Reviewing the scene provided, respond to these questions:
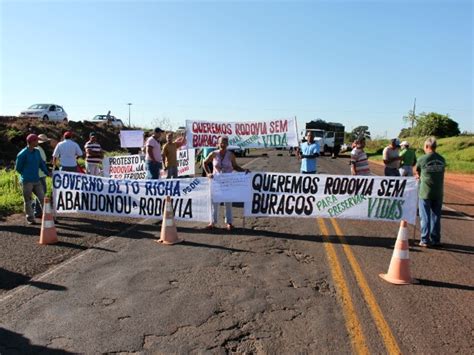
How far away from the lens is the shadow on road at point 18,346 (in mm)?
4117

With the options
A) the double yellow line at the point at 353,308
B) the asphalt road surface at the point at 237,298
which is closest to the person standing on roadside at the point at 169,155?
the asphalt road surface at the point at 237,298

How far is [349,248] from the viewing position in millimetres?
7953

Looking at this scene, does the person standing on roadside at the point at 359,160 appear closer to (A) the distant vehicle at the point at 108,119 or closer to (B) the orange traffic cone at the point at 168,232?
(B) the orange traffic cone at the point at 168,232

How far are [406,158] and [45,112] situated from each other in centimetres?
2861

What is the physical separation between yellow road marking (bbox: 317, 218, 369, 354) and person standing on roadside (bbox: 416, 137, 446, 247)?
1.83m

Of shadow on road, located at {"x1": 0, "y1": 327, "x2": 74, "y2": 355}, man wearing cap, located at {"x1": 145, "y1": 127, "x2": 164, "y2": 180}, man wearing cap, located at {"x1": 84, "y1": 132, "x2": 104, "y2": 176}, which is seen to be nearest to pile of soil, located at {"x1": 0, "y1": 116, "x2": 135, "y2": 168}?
man wearing cap, located at {"x1": 84, "y1": 132, "x2": 104, "y2": 176}

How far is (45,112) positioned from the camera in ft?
113

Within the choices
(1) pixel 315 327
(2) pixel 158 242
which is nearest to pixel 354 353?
(1) pixel 315 327

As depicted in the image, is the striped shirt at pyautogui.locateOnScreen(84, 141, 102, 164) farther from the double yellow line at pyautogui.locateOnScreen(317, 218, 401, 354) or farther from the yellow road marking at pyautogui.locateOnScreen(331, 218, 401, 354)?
the yellow road marking at pyautogui.locateOnScreen(331, 218, 401, 354)

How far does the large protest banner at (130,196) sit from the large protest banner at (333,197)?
1.08 metres

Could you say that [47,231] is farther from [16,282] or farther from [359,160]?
[359,160]

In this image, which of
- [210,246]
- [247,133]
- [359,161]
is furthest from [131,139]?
[210,246]

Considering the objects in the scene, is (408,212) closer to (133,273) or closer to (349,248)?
(349,248)

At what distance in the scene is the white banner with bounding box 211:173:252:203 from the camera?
9336 mm
